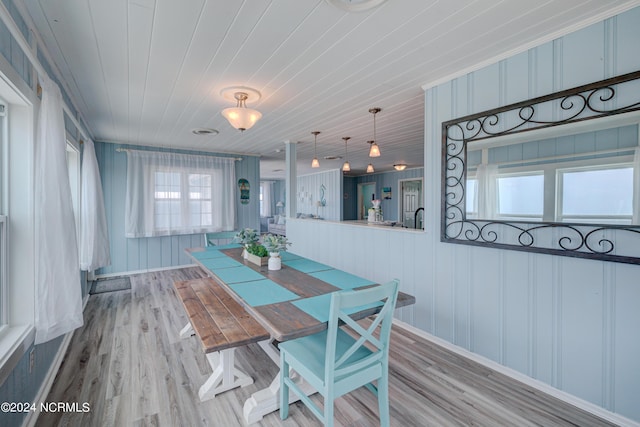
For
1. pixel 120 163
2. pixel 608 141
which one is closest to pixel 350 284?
pixel 608 141

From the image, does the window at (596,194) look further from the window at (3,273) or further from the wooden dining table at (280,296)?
the window at (3,273)

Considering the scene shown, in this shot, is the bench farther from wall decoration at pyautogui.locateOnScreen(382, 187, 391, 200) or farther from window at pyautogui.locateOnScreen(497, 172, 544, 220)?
wall decoration at pyautogui.locateOnScreen(382, 187, 391, 200)

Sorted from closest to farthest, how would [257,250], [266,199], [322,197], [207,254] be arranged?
[257,250]
[207,254]
[322,197]
[266,199]

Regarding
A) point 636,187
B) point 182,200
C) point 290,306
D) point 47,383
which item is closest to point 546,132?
point 636,187

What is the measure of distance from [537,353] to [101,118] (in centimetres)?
497

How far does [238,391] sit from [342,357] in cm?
101

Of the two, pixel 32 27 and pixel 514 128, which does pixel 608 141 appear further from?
pixel 32 27

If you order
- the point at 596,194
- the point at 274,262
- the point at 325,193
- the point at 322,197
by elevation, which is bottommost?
the point at 274,262

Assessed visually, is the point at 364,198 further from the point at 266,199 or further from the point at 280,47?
the point at 280,47

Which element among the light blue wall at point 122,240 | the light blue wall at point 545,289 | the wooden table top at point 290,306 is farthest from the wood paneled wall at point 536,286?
the light blue wall at point 122,240

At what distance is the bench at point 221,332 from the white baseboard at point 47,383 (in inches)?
34.5

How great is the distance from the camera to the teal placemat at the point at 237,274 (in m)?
2.06

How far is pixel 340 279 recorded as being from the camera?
208cm

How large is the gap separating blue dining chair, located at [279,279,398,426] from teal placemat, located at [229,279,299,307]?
0.27 meters
